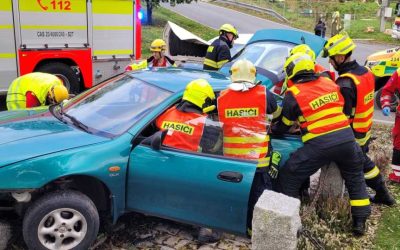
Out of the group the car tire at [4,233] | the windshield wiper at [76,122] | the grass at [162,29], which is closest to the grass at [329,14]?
the grass at [162,29]

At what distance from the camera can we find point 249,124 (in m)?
4.01

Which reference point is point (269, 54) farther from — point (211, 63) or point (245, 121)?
point (245, 121)

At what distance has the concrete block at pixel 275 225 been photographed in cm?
320

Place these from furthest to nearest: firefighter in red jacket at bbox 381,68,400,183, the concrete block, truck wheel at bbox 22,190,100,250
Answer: firefighter in red jacket at bbox 381,68,400,183
truck wheel at bbox 22,190,100,250
the concrete block

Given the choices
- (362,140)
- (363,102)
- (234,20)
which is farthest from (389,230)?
(234,20)

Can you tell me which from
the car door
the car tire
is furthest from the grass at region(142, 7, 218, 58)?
the car tire

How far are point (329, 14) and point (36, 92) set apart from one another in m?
32.7

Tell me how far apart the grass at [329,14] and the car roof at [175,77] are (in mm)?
22615

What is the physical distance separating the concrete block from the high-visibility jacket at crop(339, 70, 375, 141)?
1.70 meters

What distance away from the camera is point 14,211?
369 cm

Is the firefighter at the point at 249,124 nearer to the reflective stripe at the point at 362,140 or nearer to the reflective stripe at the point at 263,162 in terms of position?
the reflective stripe at the point at 263,162

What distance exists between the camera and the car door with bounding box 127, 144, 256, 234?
3.69m

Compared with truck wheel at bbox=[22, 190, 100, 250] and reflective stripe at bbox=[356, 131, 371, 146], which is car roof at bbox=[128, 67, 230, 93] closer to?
truck wheel at bbox=[22, 190, 100, 250]

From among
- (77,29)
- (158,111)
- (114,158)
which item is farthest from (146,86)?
(77,29)
